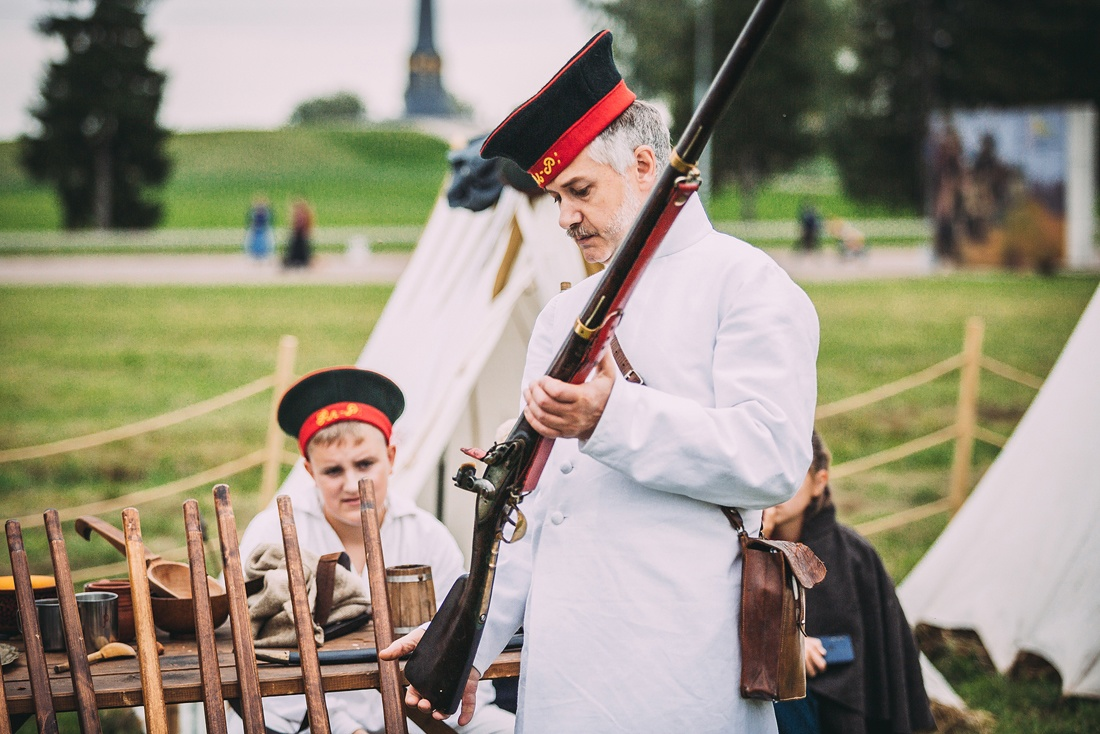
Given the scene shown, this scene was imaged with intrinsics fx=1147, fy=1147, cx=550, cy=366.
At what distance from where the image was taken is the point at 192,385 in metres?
12.5

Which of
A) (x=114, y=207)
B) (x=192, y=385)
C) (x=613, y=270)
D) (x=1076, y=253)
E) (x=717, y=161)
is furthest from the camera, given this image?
(x=717, y=161)

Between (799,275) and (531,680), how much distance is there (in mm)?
24153

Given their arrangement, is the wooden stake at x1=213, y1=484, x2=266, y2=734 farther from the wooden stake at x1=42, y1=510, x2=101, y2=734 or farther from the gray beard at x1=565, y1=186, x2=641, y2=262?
the gray beard at x1=565, y1=186, x2=641, y2=262

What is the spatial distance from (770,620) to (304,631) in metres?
1.10

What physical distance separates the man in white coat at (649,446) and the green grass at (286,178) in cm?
3571

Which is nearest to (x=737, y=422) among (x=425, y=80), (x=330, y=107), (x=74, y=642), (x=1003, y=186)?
(x=74, y=642)

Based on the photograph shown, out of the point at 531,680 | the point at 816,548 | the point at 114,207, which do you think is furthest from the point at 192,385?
the point at 114,207

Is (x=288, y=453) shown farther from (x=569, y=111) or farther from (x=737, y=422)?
(x=737, y=422)

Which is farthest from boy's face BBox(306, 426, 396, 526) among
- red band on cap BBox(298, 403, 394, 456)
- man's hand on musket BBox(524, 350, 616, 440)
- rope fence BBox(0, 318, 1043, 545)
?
rope fence BBox(0, 318, 1043, 545)

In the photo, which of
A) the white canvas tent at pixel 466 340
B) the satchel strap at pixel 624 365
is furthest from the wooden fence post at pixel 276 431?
the satchel strap at pixel 624 365

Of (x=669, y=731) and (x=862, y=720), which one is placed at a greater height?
(x=669, y=731)

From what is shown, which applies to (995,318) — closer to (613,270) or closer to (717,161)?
(613,270)

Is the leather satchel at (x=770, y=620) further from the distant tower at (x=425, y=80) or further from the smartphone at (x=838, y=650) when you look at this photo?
the distant tower at (x=425, y=80)

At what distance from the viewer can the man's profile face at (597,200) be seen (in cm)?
208
